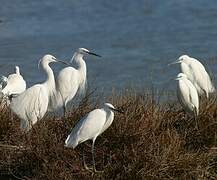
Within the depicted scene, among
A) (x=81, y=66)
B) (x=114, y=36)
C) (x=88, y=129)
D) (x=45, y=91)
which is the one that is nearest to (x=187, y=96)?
(x=45, y=91)

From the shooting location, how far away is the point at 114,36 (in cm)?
1234

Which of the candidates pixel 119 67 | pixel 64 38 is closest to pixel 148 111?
pixel 119 67

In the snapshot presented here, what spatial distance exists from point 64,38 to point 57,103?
5.42 meters

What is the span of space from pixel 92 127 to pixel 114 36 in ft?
23.5

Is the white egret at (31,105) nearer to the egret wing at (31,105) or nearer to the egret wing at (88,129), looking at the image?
the egret wing at (31,105)

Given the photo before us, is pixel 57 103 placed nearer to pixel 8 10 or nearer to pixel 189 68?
pixel 189 68

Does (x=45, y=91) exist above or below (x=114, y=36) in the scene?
below

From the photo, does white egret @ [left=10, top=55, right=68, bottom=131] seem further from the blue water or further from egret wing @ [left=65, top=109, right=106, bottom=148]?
the blue water

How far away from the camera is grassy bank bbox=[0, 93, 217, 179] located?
508 cm

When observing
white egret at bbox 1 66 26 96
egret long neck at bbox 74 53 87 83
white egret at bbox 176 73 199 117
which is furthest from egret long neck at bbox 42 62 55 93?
white egret at bbox 176 73 199 117

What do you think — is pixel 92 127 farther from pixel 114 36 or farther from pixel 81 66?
pixel 114 36

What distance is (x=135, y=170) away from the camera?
5.00 m

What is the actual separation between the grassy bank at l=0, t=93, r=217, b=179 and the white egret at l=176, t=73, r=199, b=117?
0.29 ft

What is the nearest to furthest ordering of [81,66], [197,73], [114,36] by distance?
[197,73] → [81,66] → [114,36]
